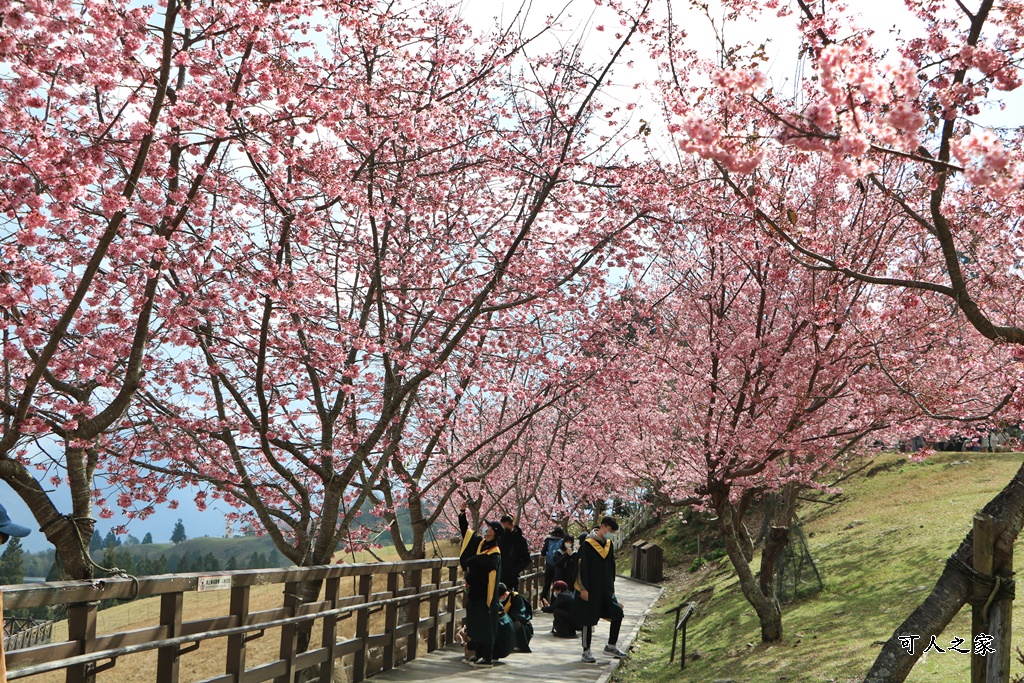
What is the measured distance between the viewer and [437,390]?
52.5 ft

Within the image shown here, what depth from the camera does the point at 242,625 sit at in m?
6.98

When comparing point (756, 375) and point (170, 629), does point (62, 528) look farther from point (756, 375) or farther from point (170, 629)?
point (756, 375)

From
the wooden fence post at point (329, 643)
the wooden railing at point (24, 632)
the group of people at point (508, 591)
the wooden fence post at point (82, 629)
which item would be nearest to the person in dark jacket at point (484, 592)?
the group of people at point (508, 591)

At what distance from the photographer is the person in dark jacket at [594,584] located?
41.1 feet

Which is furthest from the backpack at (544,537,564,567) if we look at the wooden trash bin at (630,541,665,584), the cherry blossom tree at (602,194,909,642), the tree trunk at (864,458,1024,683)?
the wooden trash bin at (630,541,665,584)

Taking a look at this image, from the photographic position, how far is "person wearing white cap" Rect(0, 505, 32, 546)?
3.73m

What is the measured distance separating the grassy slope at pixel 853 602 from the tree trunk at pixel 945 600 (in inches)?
113

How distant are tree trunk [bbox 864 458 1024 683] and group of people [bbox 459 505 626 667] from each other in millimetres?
5817

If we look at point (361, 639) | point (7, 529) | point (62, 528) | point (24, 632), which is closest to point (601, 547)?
point (361, 639)

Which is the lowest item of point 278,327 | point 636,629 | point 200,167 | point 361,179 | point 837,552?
point 636,629

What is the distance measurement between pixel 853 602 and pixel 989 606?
366 inches

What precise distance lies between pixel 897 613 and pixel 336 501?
28.0ft

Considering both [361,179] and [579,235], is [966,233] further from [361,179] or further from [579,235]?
[361,179]

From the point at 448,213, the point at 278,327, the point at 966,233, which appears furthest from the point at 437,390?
the point at 966,233
